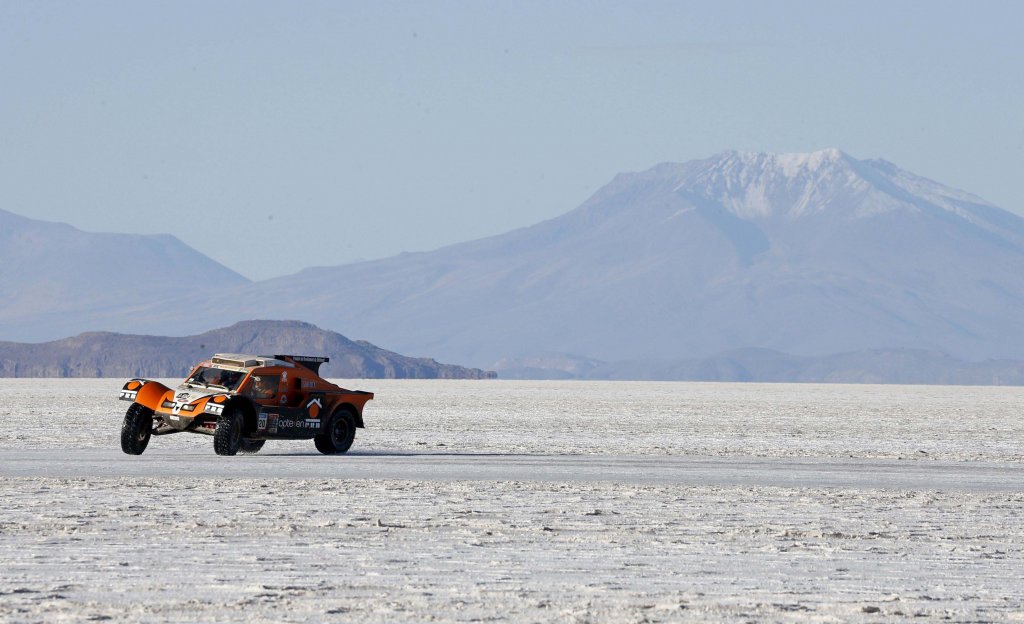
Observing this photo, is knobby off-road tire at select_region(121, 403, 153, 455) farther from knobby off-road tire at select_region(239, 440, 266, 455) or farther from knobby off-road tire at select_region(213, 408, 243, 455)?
knobby off-road tire at select_region(239, 440, 266, 455)

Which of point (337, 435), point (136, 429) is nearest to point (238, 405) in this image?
point (136, 429)

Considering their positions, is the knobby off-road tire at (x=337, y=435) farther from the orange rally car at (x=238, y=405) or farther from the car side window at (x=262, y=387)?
the car side window at (x=262, y=387)

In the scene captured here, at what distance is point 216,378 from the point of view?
27.8 metres

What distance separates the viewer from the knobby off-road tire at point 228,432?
2681cm

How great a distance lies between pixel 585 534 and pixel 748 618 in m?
5.01

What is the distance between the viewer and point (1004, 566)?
1498 cm

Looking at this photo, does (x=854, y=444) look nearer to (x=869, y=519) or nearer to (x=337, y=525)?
(x=869, y=519)

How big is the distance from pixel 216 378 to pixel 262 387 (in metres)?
0.87

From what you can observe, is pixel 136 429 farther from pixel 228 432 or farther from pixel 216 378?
pixel 228 432

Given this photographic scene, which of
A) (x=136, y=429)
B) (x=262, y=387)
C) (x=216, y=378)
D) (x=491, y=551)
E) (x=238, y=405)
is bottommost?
(x=491, y=551)

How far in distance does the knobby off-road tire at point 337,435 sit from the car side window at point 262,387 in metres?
1.40

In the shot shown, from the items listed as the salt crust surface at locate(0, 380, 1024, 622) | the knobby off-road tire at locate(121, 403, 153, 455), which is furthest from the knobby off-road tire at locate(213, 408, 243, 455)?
the knobby off-road tire at locate(121, 403, 153, 455)

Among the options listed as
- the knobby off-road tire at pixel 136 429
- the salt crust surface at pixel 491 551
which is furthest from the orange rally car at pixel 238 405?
the salt crust surface at pixel 491 551

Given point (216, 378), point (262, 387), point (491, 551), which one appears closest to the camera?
point (491, 551)
